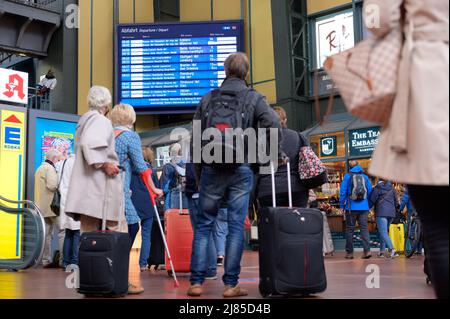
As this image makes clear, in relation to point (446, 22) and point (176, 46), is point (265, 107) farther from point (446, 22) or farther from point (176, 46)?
point (176, 46)

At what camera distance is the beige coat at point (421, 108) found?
1.73m

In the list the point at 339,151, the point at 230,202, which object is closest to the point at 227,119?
the point at 230,202

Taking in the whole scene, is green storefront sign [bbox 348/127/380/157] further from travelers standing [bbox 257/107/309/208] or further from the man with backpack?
the man with backpack

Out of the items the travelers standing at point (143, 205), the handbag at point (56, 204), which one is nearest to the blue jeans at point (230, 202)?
the travelers standing at point (143, 205)

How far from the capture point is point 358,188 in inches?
404

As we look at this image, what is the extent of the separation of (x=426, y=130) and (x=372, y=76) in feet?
0.88

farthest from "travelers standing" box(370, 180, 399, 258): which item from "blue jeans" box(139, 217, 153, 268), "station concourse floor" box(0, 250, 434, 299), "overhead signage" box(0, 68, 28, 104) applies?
"overhead signage" box(0, 68, 28, 104)

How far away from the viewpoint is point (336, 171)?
15.1 meters

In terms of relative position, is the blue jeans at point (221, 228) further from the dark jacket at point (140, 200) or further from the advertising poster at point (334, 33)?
the advertising poster at point (334, 33)

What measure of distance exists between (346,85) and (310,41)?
15585 millimetres

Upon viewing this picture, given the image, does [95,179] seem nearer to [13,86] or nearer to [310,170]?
[310,170]

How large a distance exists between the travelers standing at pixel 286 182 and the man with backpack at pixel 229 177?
1.94 feet

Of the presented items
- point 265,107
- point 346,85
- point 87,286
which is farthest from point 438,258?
point 87,286
